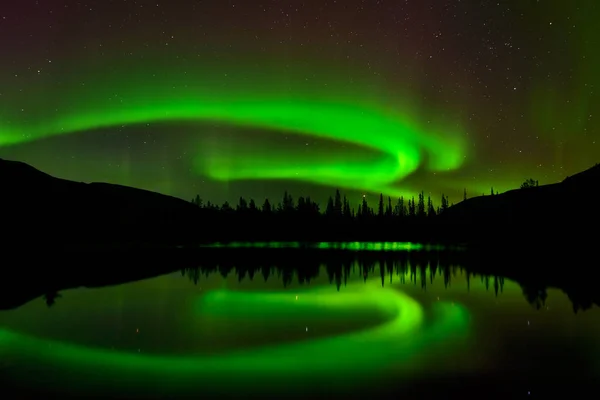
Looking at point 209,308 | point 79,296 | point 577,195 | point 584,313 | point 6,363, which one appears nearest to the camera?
point 6,363

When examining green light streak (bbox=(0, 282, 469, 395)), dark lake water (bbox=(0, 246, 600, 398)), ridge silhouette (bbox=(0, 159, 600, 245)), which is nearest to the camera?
dark lake water (bbox=(0, 246, 600, 398))

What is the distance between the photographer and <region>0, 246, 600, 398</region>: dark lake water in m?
11.5

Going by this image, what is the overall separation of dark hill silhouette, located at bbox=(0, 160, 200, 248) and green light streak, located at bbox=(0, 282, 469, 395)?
81.3 metres

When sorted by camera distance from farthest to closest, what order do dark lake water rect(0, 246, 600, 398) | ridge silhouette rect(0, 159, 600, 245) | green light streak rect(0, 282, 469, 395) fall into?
ridge silhouette rect(0, 159, 600, 245)
green light streak rect(0, 282, 469, 395)
dark lake water rect(0, 246, 600, 398)

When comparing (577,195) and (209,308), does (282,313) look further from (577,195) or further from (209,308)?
(577,195)

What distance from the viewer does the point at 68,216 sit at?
489ft

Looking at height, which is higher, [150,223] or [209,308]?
[150,223]

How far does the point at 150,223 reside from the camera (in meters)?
176

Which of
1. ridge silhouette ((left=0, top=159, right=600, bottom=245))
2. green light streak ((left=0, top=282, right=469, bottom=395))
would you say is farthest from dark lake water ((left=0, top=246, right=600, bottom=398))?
ridge silhouette ((left=0, top=159, right=600, bottom=245))

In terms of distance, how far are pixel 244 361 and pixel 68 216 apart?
14875cm

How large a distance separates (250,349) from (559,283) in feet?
77.5

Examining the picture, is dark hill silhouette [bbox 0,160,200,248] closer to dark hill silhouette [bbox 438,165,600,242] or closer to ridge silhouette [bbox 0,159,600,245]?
ridge silhouette [bbox 0,159,600,245]

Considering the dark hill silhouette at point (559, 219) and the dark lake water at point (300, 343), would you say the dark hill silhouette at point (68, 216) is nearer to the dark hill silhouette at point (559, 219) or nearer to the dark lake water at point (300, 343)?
the dark hill silhouette at point (559, 219)

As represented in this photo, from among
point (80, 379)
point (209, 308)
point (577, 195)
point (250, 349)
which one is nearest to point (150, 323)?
point (209, 308)
